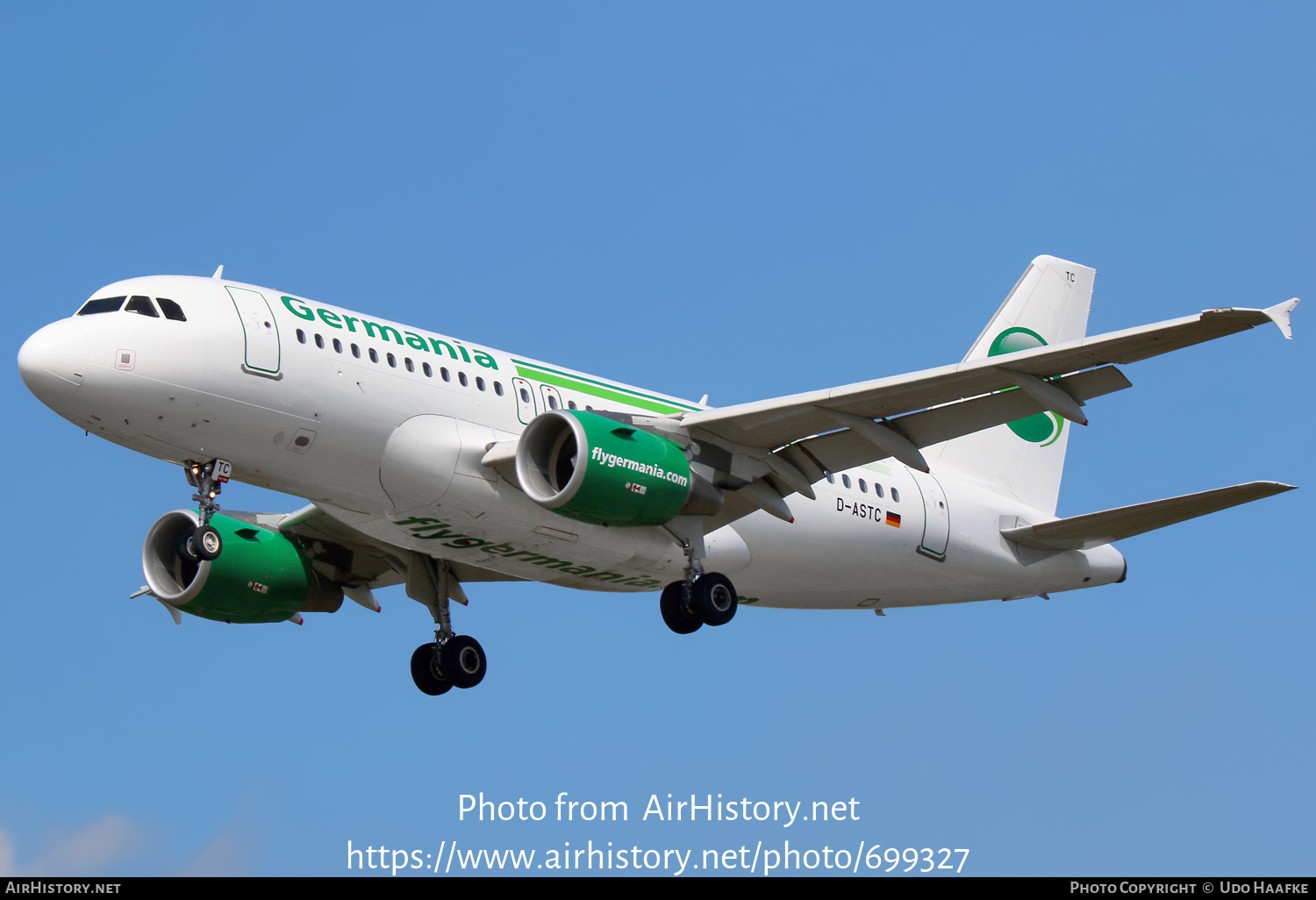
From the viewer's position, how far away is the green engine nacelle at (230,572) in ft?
98.3

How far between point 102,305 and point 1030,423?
2102 centimetres

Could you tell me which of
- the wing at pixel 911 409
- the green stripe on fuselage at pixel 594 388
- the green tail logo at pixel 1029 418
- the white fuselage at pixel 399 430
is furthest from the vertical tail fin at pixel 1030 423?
the green stripe on fuselage at pixel 594 388

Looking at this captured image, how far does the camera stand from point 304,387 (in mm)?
25141

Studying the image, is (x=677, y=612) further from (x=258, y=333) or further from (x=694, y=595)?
(x=258, y=333)

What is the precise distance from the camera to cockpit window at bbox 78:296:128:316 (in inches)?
971

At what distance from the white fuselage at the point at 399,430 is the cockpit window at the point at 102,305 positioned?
0.48ft

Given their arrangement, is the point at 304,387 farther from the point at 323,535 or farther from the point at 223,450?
the point at 323,535

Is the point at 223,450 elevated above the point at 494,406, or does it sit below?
below

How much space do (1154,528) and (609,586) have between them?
34.0 feet

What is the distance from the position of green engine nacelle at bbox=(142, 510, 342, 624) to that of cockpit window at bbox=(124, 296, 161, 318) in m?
6.13

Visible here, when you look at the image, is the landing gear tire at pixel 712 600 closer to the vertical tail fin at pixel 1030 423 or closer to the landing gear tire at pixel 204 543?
the vertical tail fin at pixel 1030 423

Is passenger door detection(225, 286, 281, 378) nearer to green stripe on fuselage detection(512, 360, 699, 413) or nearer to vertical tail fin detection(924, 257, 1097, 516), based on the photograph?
green stripe on fuselage detection(512, 360, 699, 413)

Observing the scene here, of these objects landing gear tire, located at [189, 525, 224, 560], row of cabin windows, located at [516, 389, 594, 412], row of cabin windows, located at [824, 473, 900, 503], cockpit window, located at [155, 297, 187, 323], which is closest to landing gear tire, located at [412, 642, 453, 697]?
row of cabin windows, located at [516, 389, 594, 412]
